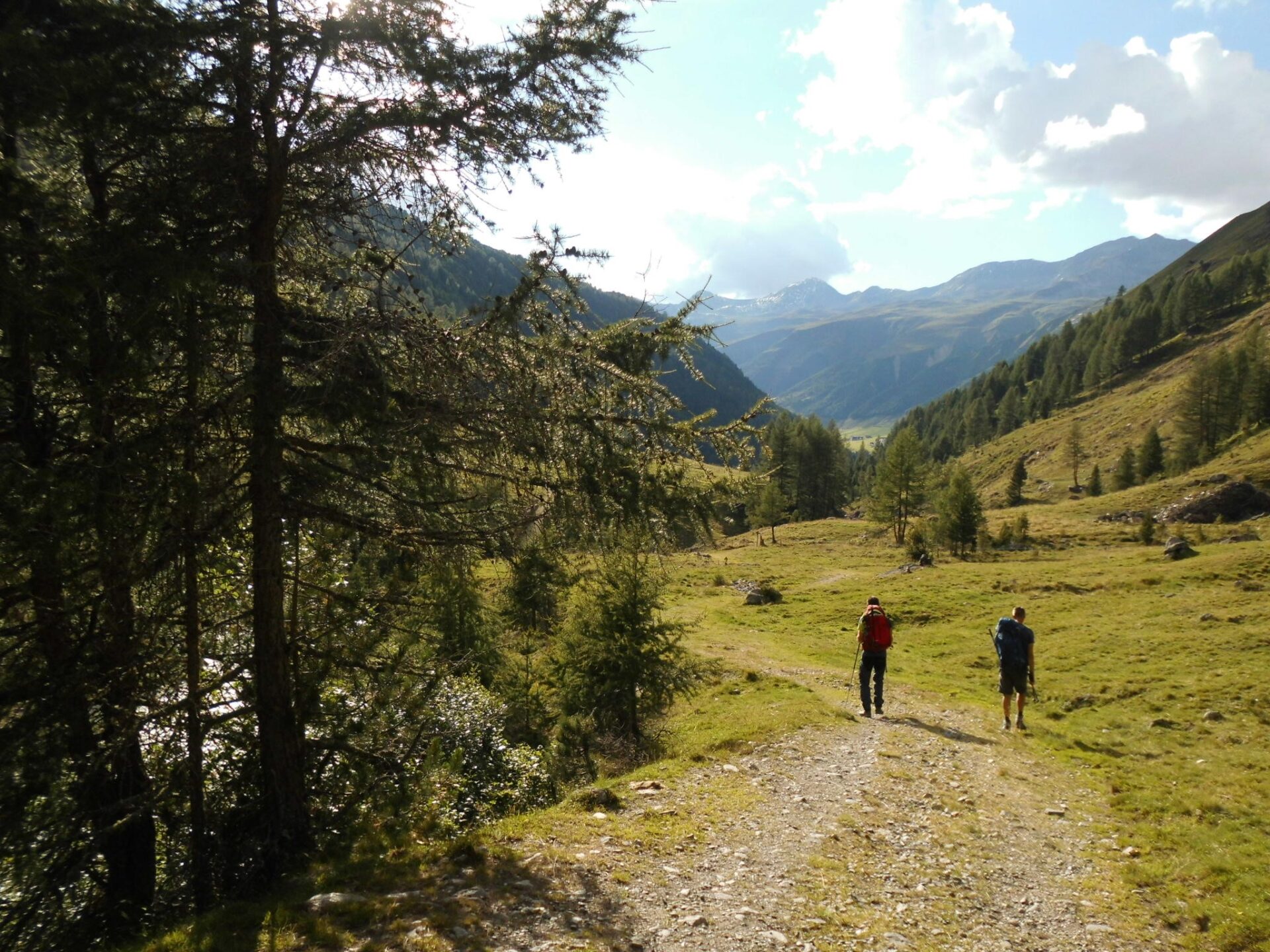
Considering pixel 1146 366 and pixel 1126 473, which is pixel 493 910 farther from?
pixel 1146 366

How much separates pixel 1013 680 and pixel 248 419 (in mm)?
14547

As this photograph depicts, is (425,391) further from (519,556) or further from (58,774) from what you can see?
(58,774)

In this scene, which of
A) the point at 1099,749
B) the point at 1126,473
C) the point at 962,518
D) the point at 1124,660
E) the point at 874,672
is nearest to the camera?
the point at 1099,749

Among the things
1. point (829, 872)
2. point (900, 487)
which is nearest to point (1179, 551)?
point (900, 487)

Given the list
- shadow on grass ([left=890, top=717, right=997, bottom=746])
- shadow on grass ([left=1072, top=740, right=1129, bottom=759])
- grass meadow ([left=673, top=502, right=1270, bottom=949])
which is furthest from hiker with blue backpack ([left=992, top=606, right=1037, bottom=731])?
shadow on grass ([left=890, top=717, right=997, bottom=746])

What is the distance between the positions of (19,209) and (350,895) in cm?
614

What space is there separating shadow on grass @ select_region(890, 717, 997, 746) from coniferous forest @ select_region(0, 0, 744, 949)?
9522 millimetres

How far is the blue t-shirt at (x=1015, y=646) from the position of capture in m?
13.4

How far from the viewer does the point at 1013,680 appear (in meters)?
13.6

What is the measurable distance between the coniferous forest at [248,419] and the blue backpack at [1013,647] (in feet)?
33.9

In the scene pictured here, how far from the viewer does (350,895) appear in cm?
566

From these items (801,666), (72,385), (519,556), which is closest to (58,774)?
(72,385)

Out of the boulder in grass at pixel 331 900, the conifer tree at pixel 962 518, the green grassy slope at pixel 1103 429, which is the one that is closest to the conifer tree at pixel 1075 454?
the green grassy slope at pixel 1103 429

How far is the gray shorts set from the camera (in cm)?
1354
